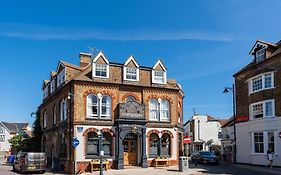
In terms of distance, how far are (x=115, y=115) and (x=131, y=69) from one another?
4.87 metres

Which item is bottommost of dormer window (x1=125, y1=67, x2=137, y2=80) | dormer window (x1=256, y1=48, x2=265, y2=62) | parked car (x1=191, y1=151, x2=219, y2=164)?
parked car (x1=191, y1=151, x2=219, y2=164)

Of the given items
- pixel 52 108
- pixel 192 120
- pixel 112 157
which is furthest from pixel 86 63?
pixel 192 120

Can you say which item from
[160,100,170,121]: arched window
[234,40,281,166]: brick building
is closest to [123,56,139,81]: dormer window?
[160,100,170,121]: arched window

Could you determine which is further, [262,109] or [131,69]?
[131,69]

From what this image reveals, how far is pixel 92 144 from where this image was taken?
30703 millimetres

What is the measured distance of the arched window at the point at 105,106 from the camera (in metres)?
31.5

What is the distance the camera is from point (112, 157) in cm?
3105

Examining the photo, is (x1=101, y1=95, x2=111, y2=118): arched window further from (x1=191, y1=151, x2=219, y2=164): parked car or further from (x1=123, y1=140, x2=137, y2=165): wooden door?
Result: (x1=191, y1=151, x2=219, y2=164): parked car

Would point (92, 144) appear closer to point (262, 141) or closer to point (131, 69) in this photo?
point (131, 69)

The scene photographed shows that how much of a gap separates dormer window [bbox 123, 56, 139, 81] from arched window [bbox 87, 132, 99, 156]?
6296mm

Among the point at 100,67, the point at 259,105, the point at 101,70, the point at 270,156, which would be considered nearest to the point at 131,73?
the point at 101,70

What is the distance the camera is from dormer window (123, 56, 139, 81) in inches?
1308

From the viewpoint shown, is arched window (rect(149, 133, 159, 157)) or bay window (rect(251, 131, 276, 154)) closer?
bay window (rect(251, 131, 276, 154))

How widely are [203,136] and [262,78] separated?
48.7m
